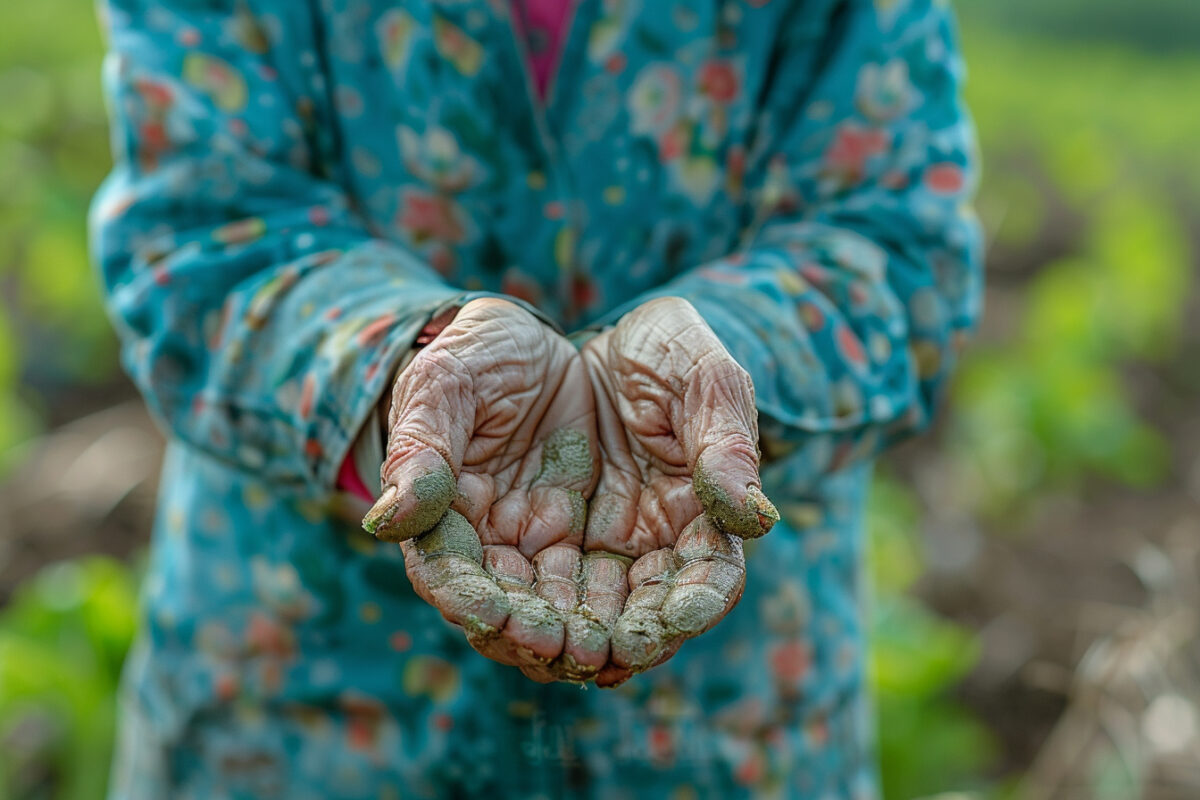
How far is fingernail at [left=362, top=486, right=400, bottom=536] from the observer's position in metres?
0.70

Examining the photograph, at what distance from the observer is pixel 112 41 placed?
96cm

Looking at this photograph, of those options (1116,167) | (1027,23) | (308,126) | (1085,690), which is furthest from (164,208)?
(1027,23)

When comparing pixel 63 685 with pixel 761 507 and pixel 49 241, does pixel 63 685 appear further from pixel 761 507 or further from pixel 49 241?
pixel 49 241

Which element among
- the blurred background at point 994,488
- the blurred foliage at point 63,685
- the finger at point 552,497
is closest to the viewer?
the finger at point 552,497

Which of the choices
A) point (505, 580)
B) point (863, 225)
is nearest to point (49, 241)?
point (863, 225)

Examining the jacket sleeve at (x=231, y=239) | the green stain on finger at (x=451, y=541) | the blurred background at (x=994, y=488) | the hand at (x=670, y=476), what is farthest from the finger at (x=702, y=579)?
the blurred background at (x=994, y=488)

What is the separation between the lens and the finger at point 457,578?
0.69 m

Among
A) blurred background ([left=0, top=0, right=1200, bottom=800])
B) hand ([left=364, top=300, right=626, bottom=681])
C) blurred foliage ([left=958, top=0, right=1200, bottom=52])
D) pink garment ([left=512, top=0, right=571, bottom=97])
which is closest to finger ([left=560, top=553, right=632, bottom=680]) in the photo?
hand ([left=364, top=300, right=626, bottom=681])

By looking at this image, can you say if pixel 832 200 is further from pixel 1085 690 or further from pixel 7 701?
pixel 7 701

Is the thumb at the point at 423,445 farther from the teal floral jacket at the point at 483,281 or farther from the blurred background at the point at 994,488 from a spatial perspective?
the blurred background at the point at 994,488

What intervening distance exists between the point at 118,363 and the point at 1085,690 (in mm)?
2446

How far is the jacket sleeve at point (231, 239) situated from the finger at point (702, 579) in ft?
0.88

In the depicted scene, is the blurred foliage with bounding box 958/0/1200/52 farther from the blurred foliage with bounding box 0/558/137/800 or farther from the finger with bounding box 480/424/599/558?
the finger with bounding box 480/424/599/558

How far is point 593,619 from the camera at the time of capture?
71 centimetres
